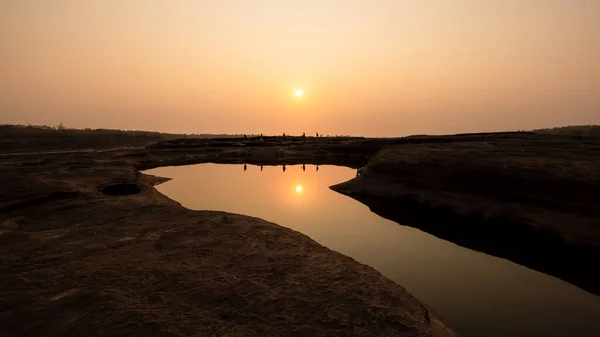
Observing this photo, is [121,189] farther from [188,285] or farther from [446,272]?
[446,272]

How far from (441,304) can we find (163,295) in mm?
5771

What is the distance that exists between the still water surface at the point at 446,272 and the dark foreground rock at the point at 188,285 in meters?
1.77

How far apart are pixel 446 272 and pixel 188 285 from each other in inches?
274

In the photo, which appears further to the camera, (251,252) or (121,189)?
(121,189)

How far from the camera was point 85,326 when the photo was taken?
15.9 ft

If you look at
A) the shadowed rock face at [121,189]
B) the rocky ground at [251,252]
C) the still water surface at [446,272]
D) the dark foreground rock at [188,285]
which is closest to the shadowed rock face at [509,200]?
the rocky ground at [251,252]

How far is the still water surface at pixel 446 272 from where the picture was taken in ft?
22.7

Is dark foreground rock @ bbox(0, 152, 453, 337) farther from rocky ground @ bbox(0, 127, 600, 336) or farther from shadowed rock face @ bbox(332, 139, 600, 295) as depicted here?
shadowed rock face @ bbox(332, 139, 600, 295)

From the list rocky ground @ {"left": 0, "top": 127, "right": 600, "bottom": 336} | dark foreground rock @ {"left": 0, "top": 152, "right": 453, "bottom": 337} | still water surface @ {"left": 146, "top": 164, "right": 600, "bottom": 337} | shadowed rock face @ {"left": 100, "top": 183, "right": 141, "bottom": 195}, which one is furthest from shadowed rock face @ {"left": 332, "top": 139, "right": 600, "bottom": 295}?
shadowed rock face @ {"left": 100, "top": 183, "right": 141, "bottom": 195}

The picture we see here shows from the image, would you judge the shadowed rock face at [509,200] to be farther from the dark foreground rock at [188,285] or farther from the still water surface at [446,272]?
the dark foreground rock at [188,285]

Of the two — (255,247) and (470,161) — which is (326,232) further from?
(470,161)

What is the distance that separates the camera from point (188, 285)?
6379mm

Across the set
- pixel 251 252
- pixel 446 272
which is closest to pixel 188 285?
pixel 251 252

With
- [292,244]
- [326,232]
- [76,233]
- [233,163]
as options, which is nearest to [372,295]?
[292,244]
